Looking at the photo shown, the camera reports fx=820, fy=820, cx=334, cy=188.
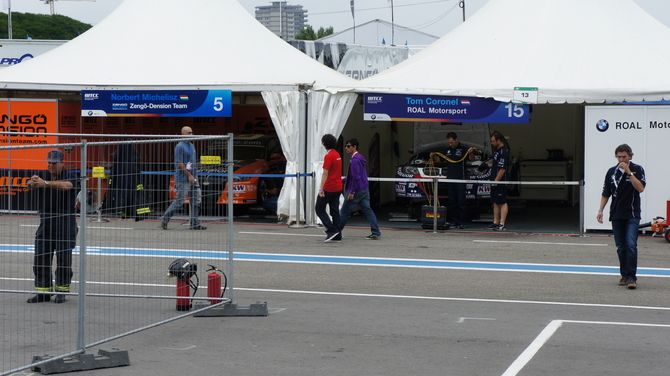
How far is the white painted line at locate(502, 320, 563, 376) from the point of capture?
21.2ft

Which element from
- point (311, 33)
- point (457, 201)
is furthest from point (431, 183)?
point (311, 33)

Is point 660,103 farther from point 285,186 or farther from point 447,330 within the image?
point 447,330

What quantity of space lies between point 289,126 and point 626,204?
26.9ft

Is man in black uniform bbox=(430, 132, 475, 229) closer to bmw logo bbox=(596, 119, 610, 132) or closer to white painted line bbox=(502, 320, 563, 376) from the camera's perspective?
bmw logo bbox=(596, 119, 610, 132)

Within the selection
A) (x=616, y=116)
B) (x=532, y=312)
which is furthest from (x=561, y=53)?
(x=532, y=312)

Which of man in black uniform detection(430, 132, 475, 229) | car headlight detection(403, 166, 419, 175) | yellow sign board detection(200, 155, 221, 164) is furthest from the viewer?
car headlight detection(403, 166, 419, 175)

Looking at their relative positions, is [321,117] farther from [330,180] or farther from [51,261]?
[51,261]

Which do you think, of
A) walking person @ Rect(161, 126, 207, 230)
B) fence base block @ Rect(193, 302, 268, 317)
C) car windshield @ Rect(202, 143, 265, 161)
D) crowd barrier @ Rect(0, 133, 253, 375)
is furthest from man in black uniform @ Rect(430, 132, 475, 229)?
walking person @ Rect(161, 126, 207, 230)

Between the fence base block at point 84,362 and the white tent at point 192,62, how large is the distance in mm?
10087

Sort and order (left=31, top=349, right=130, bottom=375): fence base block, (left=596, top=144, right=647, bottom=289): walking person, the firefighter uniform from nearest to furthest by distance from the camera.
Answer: (left=31, top=349, right=130, bottom=375): fence base block
the firefighter uniform
(left=596, top=144, right=647, bottom=289): walking person

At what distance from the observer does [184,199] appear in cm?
774

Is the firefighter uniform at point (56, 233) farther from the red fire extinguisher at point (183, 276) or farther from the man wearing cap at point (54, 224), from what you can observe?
the red fire extinguisher at point (183, 276)

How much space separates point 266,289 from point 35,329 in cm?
304

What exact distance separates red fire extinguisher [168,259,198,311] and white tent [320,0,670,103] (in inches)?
336
